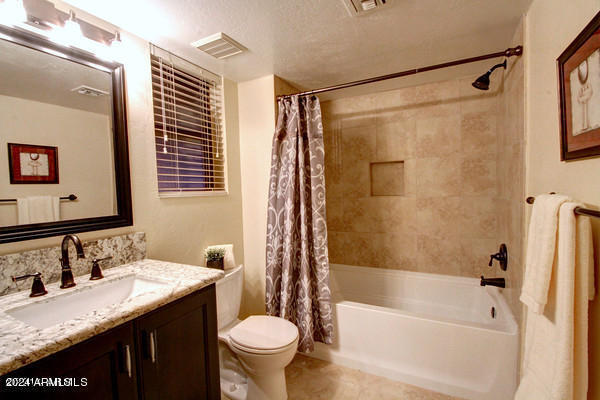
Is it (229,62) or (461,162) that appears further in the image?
(461,162)

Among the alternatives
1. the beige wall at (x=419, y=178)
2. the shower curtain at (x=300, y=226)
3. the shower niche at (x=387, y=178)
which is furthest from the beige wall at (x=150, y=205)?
the shower niche at (x=387, y=178)

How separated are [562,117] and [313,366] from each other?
6.91 ft

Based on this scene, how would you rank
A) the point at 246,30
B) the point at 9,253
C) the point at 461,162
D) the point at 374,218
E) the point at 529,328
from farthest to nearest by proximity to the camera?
the point at 374,218, the point at 461,162, the point at 246,30, the point at 9,253, the point at 529,328

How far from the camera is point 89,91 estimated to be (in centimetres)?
134

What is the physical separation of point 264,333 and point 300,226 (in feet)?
2.64

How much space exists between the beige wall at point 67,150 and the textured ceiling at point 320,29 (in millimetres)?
587

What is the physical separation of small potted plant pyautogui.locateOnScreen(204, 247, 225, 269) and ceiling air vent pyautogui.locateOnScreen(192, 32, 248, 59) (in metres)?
1.37

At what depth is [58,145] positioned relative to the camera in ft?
3.97

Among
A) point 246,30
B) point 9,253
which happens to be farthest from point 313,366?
point 246,30

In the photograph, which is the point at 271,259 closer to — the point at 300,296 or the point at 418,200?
the point at 300,296

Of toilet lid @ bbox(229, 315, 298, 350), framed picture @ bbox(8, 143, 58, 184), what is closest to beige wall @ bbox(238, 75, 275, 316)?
toilet lid @ bbox(229, 315, 298, 350)

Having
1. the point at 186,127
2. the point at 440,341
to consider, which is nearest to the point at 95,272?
the point at 186,127

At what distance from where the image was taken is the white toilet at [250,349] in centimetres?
146

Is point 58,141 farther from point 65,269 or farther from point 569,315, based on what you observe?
point 569,315
